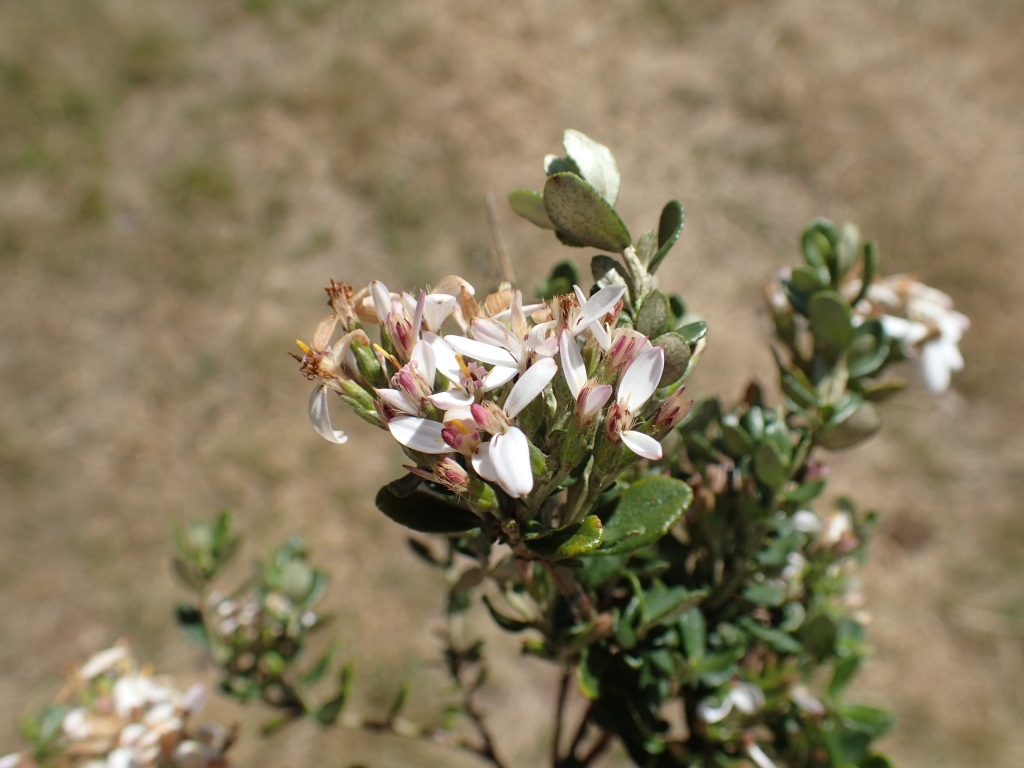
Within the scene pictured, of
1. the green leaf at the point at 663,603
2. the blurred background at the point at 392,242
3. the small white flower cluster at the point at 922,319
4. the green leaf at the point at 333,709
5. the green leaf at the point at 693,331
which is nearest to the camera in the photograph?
the green leaf at the point at 693,331

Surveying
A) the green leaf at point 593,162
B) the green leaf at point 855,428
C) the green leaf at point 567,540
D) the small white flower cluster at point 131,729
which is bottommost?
the small white flower cluster at point 131,729

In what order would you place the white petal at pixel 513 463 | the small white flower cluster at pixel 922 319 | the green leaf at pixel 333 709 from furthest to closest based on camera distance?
1. the green leaf at pixel 333 709
2. the small white flower cluster at pixel 922 319
3. the white petal at pixel 513 463

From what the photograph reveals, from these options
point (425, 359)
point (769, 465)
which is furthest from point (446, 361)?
point (769, 465)

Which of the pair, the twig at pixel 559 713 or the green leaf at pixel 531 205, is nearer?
the green leaf at pixel 531 205

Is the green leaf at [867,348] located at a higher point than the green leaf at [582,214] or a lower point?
higher

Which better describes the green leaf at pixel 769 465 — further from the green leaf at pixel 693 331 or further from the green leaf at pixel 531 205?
the green leaf at pixel 531 205

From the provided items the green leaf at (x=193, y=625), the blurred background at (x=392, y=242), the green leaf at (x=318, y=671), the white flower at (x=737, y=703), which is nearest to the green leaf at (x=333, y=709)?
the green leaf at (x=318, y=671)

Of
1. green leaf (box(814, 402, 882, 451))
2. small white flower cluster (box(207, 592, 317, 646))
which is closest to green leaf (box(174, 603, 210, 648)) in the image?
small white flower cluster (box(207, 592, 317, 646))

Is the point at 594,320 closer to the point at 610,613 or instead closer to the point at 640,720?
the point at 610,613
